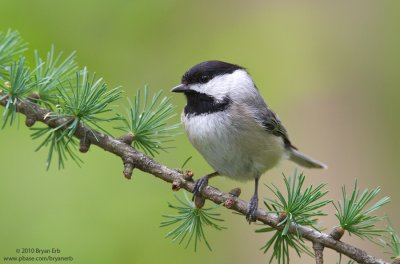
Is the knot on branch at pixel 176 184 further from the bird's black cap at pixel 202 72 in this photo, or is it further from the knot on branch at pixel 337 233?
the bird's black cap at pixel 202 72

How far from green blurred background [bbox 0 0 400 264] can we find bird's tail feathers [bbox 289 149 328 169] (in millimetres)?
258

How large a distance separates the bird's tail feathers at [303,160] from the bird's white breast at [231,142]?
61 cm

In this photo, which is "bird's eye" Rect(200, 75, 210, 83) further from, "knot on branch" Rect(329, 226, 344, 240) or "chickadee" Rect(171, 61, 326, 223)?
"knot on branch" Rect(329, 226, 344, 240)

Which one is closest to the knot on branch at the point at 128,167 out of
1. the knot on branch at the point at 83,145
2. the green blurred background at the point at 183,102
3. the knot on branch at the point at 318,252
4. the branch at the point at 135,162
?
the branch at the point at 135,162

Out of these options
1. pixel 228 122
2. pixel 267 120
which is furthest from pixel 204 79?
pixel 267 120

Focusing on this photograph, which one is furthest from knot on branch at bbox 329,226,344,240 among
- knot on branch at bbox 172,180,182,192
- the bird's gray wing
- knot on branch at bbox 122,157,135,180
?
the bird's gray wing

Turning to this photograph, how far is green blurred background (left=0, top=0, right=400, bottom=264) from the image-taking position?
109 inches

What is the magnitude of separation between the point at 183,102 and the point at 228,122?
113 cm

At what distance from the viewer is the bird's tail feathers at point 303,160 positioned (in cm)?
320

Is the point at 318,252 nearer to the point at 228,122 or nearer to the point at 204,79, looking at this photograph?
the point at 228,122

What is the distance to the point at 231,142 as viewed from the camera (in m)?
2.44

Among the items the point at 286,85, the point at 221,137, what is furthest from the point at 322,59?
the point at 221,137

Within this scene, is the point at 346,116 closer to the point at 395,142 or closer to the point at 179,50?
the point at 395,142

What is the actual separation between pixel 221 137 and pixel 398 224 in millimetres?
1614
